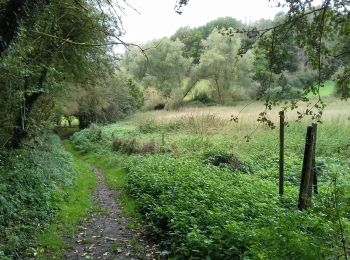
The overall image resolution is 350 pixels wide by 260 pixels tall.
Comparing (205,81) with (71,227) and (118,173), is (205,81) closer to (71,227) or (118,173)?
(118,173)

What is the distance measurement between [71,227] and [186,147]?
9.73m

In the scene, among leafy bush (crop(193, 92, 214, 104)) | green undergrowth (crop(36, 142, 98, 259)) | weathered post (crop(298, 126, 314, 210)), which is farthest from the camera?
leafy bush (crop(193, 92, 214, 104))

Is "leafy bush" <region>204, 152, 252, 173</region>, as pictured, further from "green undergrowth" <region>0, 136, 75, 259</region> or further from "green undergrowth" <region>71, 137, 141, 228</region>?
"green undergrowth" <region>0, 136, 75, 259</region>

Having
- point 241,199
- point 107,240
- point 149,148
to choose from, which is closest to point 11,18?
point 107,240

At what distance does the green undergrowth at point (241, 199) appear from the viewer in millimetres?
4430

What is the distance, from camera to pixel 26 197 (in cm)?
855

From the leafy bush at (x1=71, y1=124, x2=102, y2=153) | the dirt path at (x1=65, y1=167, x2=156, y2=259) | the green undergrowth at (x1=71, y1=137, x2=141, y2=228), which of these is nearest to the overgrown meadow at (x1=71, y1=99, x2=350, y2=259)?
the green undergrowth at (x1=71, y1=137, x2=141, y2=228)

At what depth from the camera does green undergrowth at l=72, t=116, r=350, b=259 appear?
14.5 feet

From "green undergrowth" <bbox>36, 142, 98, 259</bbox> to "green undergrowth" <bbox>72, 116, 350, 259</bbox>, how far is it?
1.66m

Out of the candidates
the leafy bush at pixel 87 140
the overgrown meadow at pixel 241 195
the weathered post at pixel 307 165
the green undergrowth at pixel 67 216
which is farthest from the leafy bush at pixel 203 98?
the weathered post at pixel 307 165

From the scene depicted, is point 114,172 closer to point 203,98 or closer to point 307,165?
point 307,165

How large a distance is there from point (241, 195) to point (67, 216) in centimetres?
456

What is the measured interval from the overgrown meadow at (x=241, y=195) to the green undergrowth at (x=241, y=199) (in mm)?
15

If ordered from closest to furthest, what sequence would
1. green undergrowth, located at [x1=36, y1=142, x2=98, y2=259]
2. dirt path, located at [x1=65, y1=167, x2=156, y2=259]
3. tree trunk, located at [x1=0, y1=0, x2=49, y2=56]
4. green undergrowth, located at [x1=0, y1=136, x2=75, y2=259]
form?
tree trunk, located at [x1=0, y1=0, x2=49, y2=56]
green undergrowth, located at [x1=0, y1=136, x2=75, y2=259]
dirt path, located at [x1=65, y1=167, x2=156, y2=259]
green undergrowth, located at [x1=36, y1=142, x2=98, y2=259]
